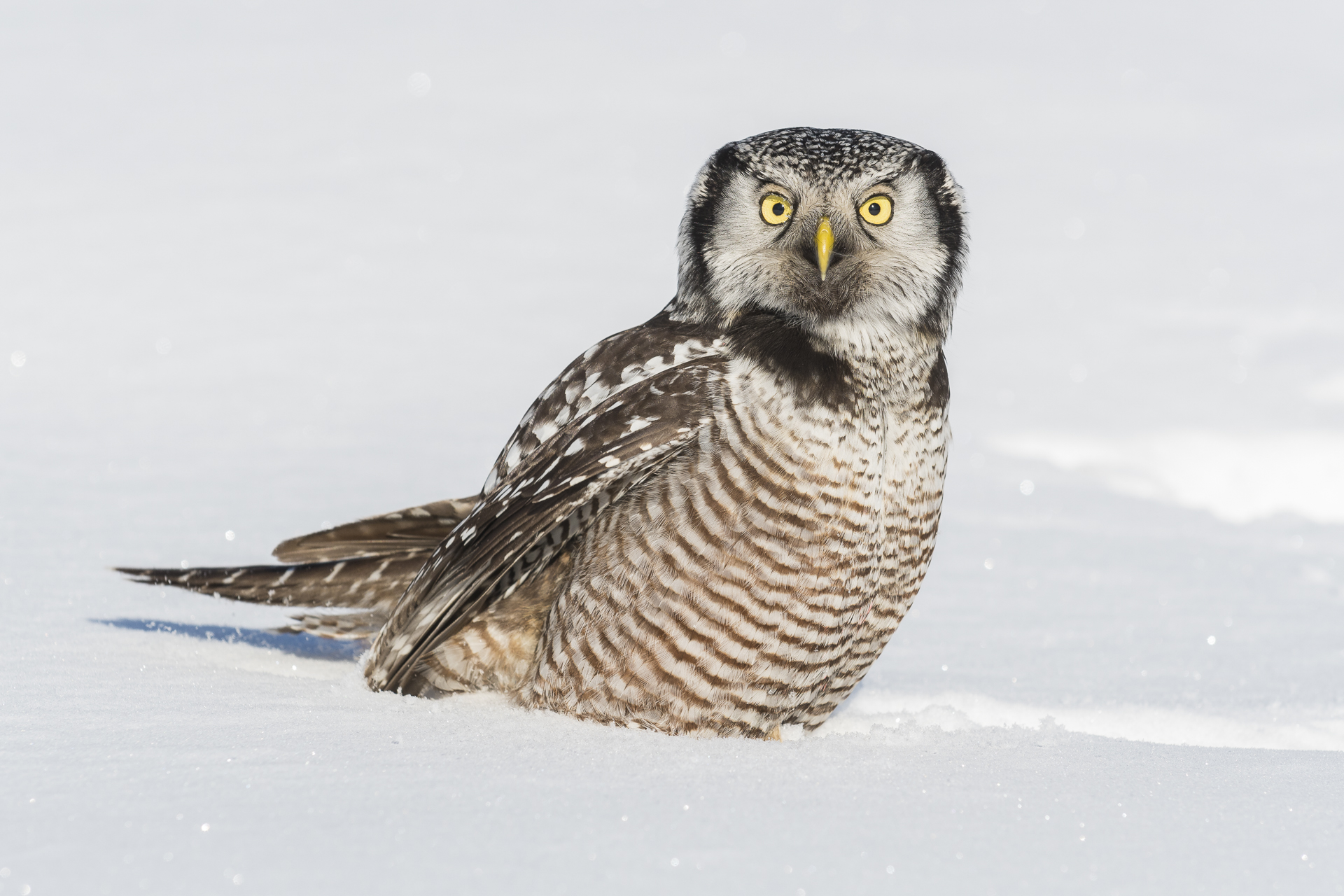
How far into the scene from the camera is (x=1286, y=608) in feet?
21.1

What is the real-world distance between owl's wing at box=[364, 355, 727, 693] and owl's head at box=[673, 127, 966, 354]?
307mm

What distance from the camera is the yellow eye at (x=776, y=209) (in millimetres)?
3879

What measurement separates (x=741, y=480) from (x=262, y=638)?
7.41 feet

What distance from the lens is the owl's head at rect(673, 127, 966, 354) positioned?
3.82 metres

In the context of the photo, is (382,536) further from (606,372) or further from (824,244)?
(824,244)

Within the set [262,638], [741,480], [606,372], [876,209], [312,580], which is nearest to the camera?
[741,480]

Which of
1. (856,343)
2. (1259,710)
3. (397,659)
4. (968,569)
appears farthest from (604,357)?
(968,569)

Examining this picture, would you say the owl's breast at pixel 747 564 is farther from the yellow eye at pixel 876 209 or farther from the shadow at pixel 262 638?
the shadow at pixel 262 638

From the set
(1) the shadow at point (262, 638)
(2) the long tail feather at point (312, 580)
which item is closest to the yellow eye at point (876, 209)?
(2) the long tail feather at point (312, 580)

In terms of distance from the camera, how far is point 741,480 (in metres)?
3.67

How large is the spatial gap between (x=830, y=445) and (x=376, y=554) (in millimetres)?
1844

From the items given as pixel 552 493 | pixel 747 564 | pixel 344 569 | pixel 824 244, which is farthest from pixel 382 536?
pixel 824 244

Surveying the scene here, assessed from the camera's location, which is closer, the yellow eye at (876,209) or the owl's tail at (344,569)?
the yellow eye at (876,209)

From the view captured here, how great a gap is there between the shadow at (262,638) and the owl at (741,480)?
0.81m
